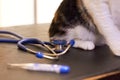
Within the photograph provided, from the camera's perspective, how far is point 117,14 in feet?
2.89

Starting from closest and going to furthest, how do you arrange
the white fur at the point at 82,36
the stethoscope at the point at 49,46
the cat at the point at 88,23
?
the stethoscope at the point at 49,46 < the cat at the point at 88,23 < the white fur at the point at 82,36

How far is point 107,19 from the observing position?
84 centimetres

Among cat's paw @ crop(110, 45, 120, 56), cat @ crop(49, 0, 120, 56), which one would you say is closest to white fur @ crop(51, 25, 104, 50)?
cat @ crop(49, 0, 120, 56)

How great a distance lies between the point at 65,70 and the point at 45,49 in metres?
0.23

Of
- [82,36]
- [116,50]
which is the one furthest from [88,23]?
[116,50]

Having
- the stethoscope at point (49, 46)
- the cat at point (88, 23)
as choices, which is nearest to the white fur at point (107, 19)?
the cat at point (88, 23)

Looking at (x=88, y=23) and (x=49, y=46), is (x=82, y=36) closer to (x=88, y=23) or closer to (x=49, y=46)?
(x=88, y=23)

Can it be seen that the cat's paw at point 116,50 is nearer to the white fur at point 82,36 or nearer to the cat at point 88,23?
the cat at point 88,23

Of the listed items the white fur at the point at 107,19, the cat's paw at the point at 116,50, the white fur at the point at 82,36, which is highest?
the white fur at the point at 107,19

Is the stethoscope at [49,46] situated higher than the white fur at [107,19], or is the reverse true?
the white fur at [107,19]

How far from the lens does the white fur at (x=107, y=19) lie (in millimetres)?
834

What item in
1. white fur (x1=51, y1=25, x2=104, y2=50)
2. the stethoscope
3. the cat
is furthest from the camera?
white fur (x1=51, y1=25, x2=104, y2=50)

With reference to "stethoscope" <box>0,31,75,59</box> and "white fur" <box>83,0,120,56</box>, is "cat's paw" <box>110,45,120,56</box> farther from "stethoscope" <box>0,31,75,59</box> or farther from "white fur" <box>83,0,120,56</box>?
"stethoscope" <box>0,31,75,59</box>

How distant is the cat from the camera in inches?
33.0
